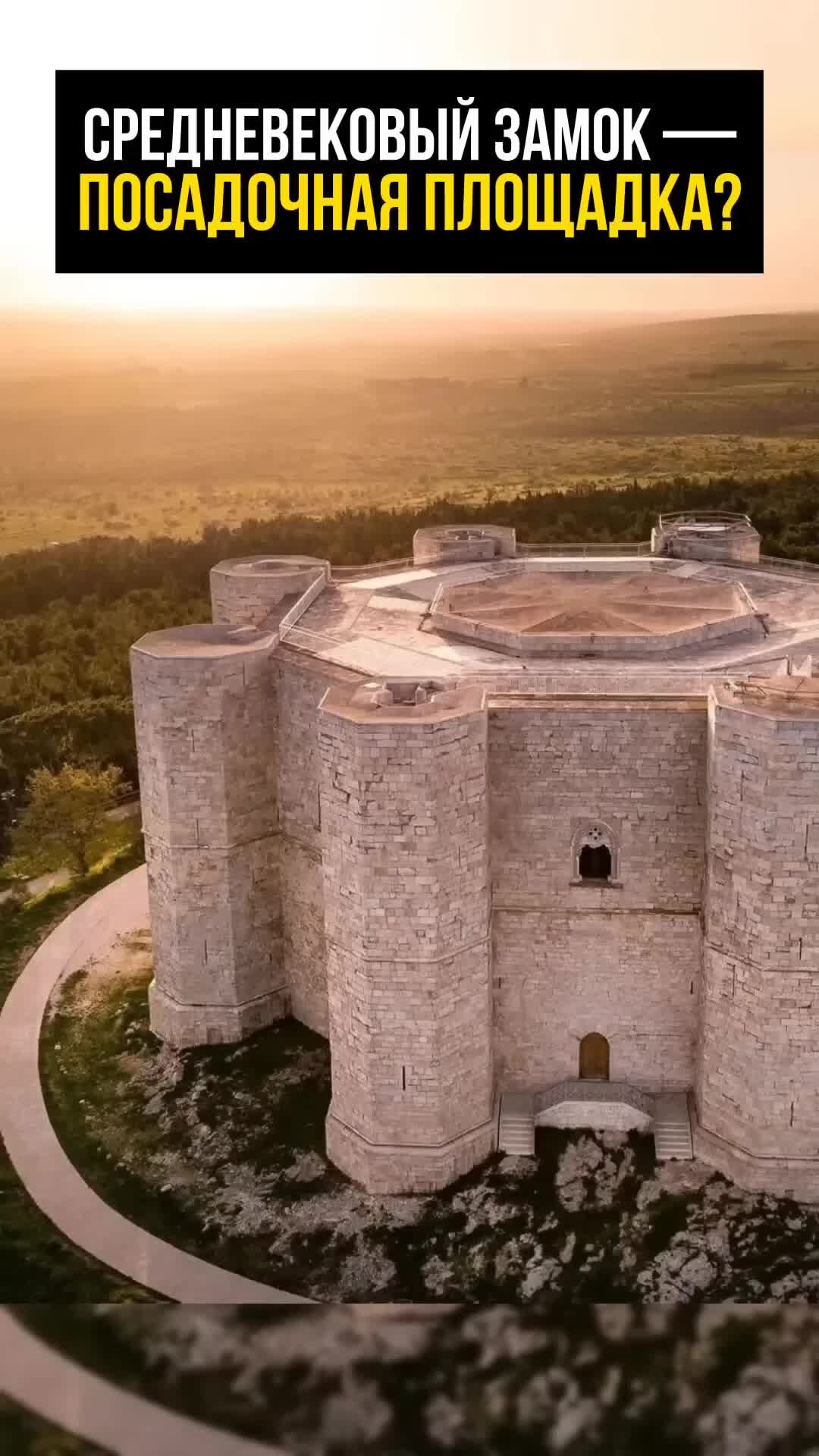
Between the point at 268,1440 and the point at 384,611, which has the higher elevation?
the point at 384,611

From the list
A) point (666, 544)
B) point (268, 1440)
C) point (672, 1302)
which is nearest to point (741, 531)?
point (666, 544)

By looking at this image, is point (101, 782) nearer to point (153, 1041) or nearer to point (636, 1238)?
point (153, 1041)

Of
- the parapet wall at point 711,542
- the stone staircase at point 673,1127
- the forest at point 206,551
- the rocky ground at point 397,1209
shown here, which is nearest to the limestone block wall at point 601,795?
the stone staircase at point 673,1127

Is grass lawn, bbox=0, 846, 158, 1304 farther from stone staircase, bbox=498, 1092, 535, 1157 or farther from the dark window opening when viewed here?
the dark window opening

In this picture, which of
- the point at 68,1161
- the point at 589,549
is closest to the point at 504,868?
the point at 68,1161

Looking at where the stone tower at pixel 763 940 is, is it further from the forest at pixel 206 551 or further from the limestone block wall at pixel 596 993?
the forest at pixel 206 551

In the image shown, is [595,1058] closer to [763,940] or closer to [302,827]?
[763,940]
